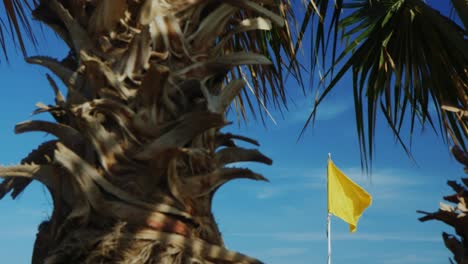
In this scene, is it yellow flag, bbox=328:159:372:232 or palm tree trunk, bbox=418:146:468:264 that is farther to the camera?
yellow flag, bbox=328:159:372:232

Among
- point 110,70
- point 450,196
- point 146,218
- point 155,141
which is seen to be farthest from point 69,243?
point 450,196

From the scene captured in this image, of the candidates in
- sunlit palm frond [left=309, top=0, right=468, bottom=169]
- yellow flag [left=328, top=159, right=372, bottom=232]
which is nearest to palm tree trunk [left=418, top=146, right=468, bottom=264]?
sunlit palm frond [left=309, top=0, right=468, bottom=169]

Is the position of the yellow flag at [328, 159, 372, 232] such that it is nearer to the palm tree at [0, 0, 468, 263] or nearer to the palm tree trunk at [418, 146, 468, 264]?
the palm tree trunk at [418, 146, 468, 264]

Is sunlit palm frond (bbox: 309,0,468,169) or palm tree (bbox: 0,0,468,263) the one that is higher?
sunlit palm frond (bbox: 309,0,468,169)

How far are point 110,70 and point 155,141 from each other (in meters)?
0.40

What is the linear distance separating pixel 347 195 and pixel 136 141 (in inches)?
293

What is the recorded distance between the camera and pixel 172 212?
209 centimetres

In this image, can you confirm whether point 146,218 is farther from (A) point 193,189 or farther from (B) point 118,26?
(B) point 118,26

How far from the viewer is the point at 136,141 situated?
2.17 m

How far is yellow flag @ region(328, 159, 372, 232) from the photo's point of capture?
911cm

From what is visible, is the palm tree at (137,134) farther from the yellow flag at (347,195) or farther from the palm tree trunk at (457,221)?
the yellow flag at (347,195)

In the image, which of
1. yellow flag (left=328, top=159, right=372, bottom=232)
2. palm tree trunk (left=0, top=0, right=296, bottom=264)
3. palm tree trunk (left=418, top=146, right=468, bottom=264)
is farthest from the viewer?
yellow flag (left=328, top=159, right=372, bottom=232)

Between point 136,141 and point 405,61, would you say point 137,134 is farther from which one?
point 405,61

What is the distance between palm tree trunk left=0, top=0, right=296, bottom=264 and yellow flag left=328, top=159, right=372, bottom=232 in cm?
678
